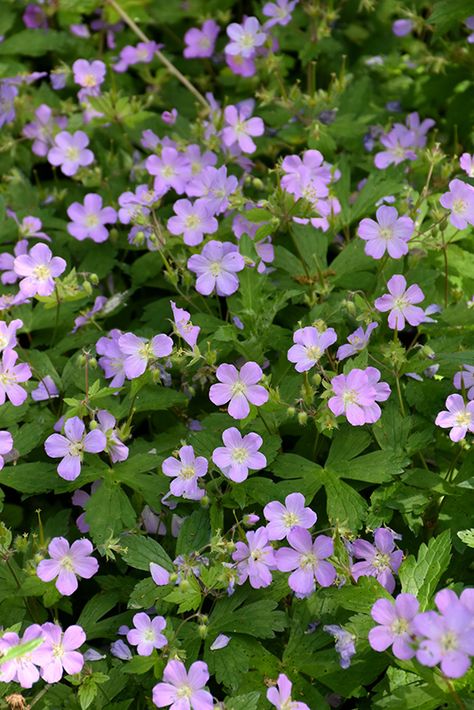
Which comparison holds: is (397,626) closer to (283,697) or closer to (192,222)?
(283,697)

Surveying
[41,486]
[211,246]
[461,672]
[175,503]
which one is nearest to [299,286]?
[211,246]

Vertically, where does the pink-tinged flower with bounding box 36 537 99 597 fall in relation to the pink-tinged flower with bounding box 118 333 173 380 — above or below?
below

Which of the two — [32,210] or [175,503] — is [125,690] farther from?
[32,210]

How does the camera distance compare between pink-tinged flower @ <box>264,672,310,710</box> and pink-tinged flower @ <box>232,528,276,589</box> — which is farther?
pink-tinged flower @ <box>232,528,276,589</box>

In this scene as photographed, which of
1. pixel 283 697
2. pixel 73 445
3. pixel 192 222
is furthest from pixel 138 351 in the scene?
pixel 283 697

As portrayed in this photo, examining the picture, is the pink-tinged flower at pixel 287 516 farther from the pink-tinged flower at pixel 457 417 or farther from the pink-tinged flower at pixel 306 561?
the pink-tinged flower at pixel 457 417

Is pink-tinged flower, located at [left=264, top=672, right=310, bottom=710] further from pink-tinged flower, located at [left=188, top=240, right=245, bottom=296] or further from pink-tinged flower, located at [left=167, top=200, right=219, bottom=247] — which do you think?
pink-tinged flower, located at [left=167, top=200, right=219, bottom=247]

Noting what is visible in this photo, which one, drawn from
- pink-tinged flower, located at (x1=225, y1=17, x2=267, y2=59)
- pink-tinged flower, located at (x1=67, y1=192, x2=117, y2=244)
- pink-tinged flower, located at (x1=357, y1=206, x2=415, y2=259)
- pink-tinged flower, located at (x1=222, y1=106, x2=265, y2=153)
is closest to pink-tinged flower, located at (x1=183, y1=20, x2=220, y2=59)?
pink-tinged flower, located at (x1=225, y1=17, x2=267, y2=59)
